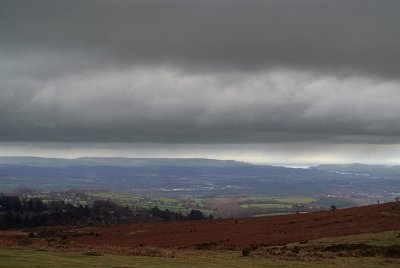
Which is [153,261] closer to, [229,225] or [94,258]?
[94,258]

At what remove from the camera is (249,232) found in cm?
6506

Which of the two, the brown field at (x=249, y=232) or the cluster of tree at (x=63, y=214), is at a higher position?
the brown field at (x=249, y=232)

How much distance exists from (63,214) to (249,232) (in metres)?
76.6

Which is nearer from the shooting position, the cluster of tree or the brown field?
the brown field

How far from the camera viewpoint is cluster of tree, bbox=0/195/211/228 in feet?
384

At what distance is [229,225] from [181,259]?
136ft

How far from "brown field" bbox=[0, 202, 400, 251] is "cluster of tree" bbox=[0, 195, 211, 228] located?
4291cm

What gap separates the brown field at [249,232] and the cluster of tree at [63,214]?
42.9 meters

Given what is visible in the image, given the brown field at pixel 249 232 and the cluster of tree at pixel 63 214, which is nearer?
the brown field at pixel 249 232

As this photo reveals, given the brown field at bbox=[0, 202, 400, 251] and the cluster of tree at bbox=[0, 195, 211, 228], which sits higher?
the brown field at bbox=[0, 202, 400, 251]

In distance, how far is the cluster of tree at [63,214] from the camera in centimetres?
11719

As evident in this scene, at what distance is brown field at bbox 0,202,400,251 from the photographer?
54.9m

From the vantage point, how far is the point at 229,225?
250 feet

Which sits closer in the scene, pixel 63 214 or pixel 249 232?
pixel 249 232
